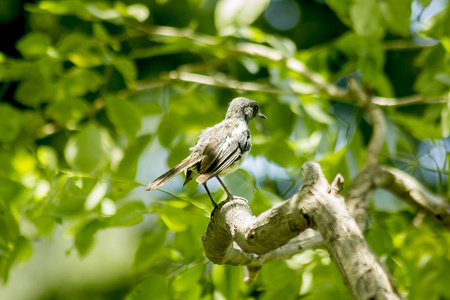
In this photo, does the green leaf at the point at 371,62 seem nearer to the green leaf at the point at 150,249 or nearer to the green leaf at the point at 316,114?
the green leaf at the point at 316,114

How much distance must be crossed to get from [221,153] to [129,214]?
0.57 m

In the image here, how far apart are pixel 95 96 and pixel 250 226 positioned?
13.0 feet

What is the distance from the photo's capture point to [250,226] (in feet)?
4.63

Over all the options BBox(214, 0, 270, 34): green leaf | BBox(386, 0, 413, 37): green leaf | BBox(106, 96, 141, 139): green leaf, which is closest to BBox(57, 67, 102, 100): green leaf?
BBox(106, 96, 141, 139): green leaf

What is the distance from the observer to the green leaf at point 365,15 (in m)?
2.17

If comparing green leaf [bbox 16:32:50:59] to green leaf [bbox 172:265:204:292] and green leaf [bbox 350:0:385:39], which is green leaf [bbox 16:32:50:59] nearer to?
green leaf [bbox 172:265:204:292]

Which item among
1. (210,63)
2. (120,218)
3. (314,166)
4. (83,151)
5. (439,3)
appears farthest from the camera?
(210,63)

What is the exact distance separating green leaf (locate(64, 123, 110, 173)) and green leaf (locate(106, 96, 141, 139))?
131mm

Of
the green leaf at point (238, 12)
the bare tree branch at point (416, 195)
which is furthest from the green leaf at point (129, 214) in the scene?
the bare tree branch at point (416, 195)

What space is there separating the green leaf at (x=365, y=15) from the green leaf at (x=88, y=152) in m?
1.36

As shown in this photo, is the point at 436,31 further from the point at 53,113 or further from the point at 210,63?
the point at 53,113

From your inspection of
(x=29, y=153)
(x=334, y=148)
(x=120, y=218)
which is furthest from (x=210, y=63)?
(x=120, y=218)

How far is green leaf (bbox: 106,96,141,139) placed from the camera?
2.63 m

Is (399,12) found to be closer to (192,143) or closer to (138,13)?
(192,143)
